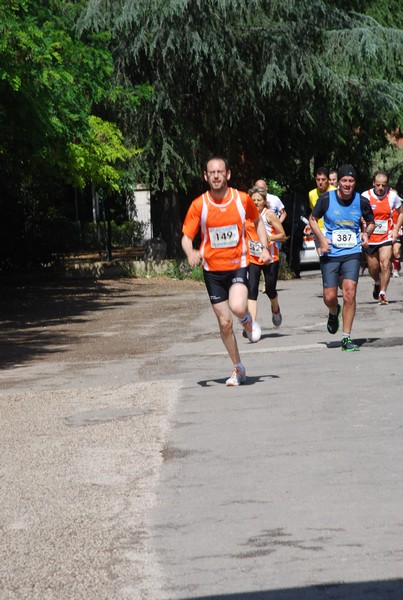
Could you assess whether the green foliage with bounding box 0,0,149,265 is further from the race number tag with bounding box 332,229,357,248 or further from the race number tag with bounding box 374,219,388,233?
the race number tag with bounding box 332,229,357,248

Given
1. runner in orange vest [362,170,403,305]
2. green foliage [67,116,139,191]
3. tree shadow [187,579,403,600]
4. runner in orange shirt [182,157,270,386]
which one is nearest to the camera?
tree shadow [187,579,403,600]

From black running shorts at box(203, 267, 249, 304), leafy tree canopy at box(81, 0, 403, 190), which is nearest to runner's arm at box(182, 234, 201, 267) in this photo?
black running shorts at box(203, 267, 249, 304)

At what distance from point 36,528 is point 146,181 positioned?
77.5 ft

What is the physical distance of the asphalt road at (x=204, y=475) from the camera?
17.1ft

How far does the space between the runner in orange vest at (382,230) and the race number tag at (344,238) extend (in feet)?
17.5

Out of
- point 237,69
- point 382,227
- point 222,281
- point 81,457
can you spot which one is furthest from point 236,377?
point 237,69

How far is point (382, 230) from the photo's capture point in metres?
18.3

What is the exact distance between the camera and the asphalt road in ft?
17.1

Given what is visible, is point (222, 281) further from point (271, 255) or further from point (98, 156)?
point (98, 156)

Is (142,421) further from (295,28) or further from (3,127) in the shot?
(295,28)

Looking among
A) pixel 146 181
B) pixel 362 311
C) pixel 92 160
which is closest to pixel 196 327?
pixel 362 311

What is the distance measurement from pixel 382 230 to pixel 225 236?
802 cm

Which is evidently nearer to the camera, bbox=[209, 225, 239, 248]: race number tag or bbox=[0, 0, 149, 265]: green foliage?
bbox=[209, 225, 239, 248]: race number tag

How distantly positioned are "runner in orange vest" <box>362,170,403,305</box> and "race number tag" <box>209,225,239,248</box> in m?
7.80
